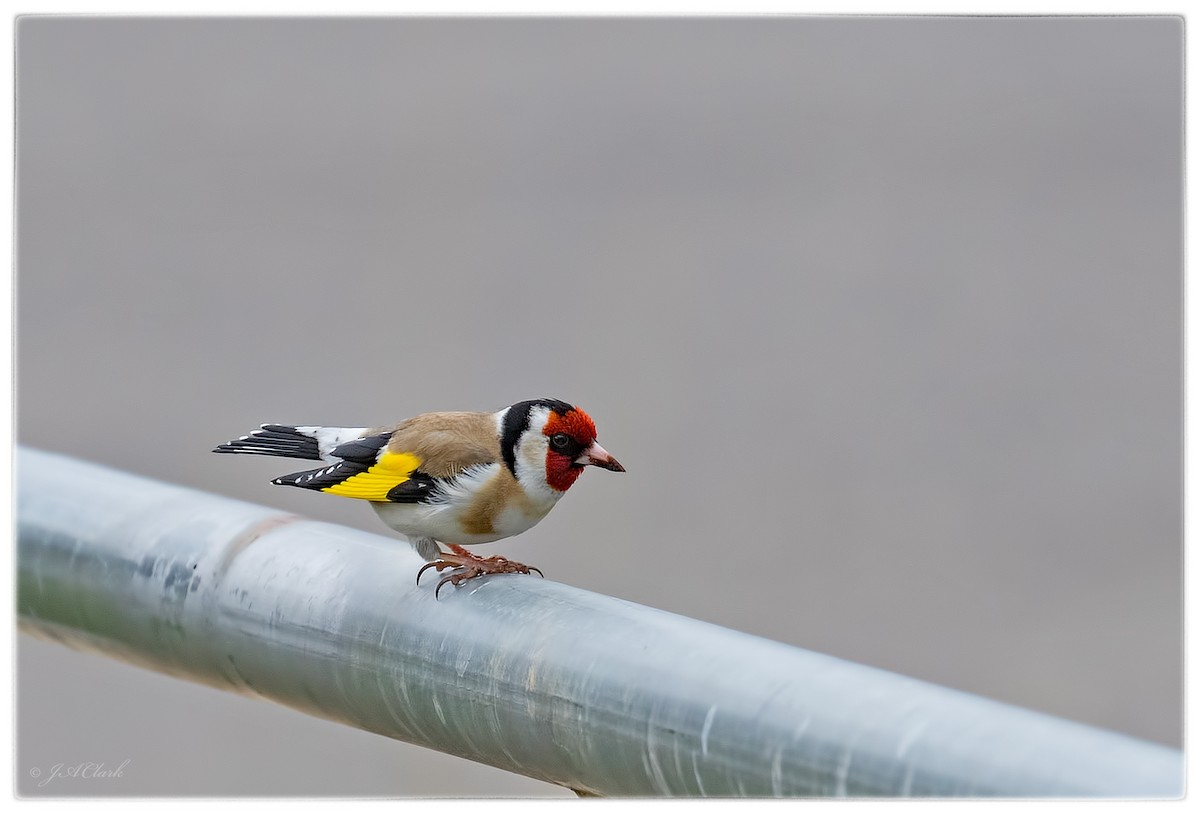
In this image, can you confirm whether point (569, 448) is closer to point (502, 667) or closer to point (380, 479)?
point (380, 479)

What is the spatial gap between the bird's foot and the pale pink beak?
0.18m

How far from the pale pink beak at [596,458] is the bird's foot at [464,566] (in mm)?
180

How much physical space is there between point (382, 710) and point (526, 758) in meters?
0.19

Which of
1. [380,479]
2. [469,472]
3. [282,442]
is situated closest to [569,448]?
[469,472]

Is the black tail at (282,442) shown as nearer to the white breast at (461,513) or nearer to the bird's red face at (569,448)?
the white breast at (461,513)

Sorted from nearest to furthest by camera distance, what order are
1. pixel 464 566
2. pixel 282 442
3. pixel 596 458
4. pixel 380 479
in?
pixel 464 566 → pixel 596 458 → pixel 380 479 → pixel 282 442

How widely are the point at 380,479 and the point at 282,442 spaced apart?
10.0 inches

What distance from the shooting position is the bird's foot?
1568 millimetres

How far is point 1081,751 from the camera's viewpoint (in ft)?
3.09

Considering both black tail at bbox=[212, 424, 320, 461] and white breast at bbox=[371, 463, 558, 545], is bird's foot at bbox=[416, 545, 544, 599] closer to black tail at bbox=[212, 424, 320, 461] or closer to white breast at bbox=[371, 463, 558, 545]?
white breast at bbox=[371, 463, 558, 545]

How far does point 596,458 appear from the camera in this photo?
2.13 metres

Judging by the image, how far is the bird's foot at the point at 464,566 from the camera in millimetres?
1568

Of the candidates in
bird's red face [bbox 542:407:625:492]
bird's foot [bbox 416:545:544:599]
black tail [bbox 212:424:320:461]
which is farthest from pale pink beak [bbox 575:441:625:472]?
black tail [bbox 212:424:320:461]
